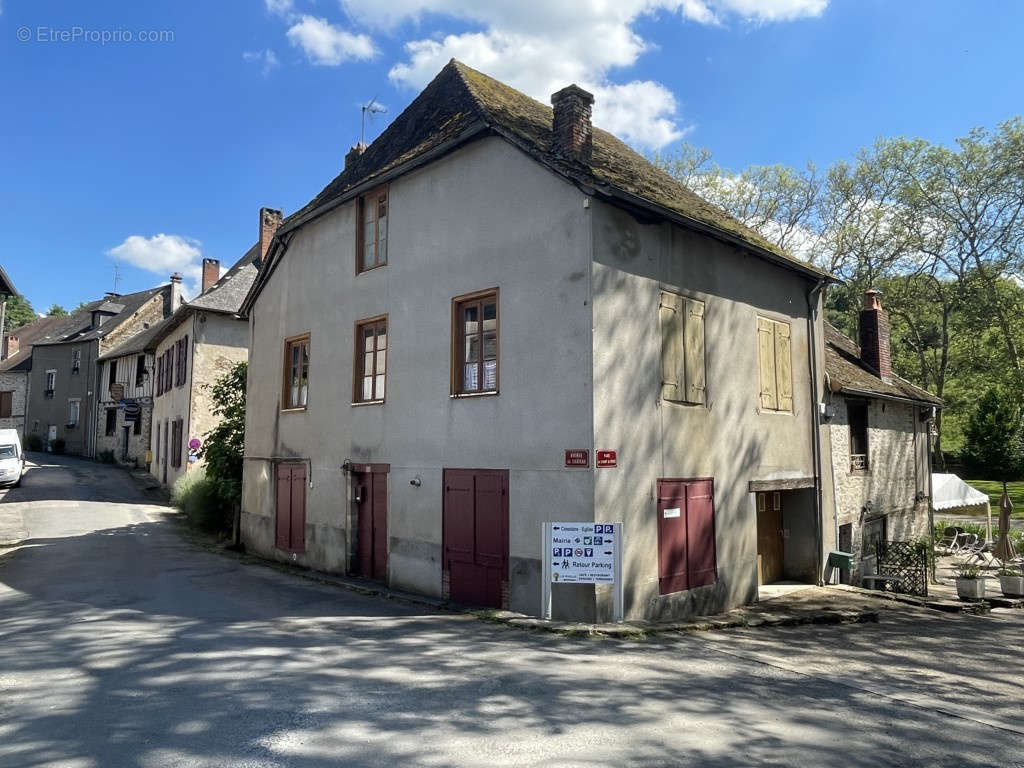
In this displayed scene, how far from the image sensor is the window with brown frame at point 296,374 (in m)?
14.8

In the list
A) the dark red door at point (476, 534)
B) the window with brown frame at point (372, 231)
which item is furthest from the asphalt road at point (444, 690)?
the window with brown frame at point (372, 231)

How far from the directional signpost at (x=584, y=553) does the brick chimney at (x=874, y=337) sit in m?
13.1

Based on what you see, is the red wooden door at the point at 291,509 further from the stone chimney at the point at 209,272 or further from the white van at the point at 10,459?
the stone chimney at the point at 209,272

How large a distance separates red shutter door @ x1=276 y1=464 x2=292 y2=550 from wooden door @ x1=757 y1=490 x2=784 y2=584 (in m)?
9.75

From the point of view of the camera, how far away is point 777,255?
1295cm

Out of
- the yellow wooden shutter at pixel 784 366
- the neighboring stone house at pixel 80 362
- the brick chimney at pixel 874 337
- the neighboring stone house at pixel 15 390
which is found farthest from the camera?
the neighboring stone house at pixel 15 390

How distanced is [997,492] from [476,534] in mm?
40272

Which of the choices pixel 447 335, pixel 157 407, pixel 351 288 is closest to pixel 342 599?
pixel 447 335

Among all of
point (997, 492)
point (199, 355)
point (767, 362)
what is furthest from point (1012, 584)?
point (997, 492)

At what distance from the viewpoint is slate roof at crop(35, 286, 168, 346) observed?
125ft

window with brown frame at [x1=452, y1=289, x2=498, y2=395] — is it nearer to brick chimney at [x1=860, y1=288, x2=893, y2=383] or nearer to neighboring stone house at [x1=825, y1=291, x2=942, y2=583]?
neighboring stone house at [x1=825, y1=291, x2=942, y2=583]

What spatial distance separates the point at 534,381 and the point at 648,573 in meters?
3.18

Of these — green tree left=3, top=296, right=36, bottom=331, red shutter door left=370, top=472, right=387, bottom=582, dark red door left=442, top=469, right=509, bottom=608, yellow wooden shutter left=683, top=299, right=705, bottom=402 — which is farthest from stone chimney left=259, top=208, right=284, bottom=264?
green tree left=3, top=296, right=36, bottom=331

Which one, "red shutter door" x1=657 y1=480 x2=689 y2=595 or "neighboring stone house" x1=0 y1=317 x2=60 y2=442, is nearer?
"red shutter door" x1=657 y1=480 x2=689 y2=595
